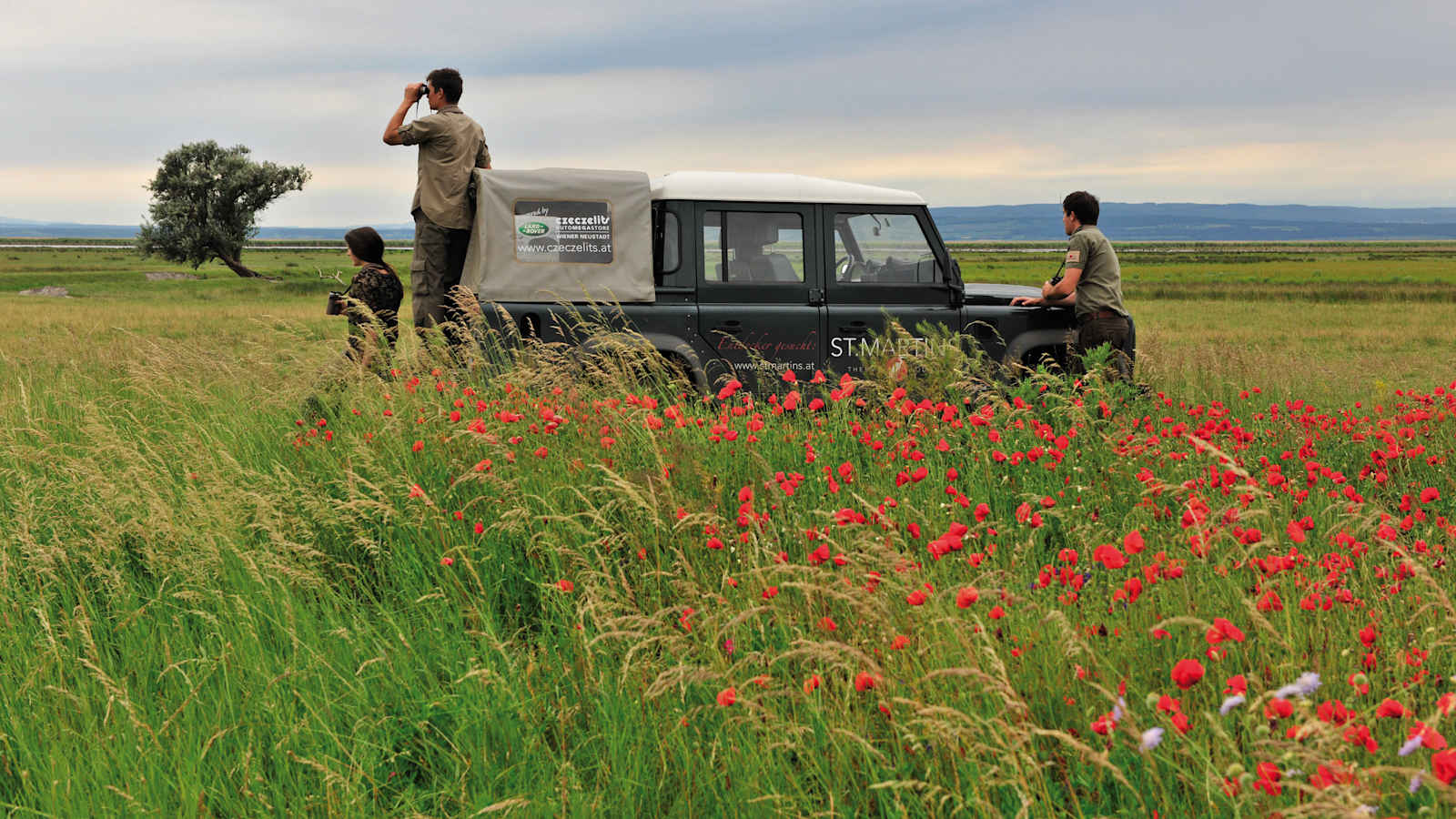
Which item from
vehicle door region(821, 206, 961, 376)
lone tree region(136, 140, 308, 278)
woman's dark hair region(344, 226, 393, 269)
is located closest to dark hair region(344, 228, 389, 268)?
woman's dark hair region(344, 226, 393, 269)

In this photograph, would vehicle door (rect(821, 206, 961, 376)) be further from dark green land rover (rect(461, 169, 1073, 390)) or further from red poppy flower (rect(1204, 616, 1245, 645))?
red poppy flower (rect(1204, 616, 1245, 645))

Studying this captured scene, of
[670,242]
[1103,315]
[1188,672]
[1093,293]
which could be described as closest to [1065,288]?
[1093,293]

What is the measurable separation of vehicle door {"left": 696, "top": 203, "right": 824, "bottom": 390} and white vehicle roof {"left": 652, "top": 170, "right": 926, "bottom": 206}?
0.24ft

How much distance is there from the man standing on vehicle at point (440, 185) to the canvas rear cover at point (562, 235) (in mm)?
Result: 265

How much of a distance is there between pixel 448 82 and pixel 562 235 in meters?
1.55

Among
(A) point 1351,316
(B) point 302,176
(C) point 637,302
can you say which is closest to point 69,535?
(C) point 637,302

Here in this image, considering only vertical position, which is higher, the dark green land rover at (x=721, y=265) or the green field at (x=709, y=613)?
the dark green land rover at (x=721, y=265)

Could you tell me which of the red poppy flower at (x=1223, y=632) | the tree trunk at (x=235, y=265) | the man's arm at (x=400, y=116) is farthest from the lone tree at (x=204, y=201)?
the red poppy flower at (x=1223, y=632)

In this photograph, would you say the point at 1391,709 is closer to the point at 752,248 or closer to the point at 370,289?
the point at 752,248

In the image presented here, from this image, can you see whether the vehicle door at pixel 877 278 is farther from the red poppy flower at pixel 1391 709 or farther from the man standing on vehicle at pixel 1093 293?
the red poppy flower at pixel 1391 709

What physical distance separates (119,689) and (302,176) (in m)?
65.0

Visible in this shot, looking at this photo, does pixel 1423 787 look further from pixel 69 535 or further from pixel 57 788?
pixel 69 535

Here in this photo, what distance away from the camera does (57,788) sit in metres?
2.62

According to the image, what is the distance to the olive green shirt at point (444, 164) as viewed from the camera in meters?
7.80
